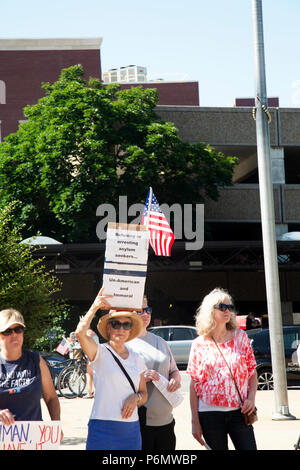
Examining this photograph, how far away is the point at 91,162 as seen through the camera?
32.5 metres

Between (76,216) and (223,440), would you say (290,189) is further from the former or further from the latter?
(223,440)

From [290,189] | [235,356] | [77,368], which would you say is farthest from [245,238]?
[235,356]

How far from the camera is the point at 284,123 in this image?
126 ft

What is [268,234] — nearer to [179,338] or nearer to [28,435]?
[28,435]

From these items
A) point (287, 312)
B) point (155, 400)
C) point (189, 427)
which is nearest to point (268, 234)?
point (189, 427)

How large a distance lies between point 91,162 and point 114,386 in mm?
27483

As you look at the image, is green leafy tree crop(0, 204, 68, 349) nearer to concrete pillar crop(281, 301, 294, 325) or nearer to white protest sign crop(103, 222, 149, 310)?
white protest sign crop(103, 222, 149, 310)

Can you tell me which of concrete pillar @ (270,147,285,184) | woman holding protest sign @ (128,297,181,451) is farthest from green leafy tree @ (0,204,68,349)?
concrete pillar @ (270,147,285,184)

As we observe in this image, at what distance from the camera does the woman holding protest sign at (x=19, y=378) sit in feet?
16.9

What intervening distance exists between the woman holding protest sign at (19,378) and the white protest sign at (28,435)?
64mm

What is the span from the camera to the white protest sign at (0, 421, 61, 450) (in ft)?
16.6

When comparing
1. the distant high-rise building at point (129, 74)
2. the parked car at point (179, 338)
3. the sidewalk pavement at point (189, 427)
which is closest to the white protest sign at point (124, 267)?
the sidewalk pavement at point (189, 427)

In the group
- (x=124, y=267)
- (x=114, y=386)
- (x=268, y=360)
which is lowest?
(x=114, y=386)

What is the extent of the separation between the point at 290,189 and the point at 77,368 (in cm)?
2255
